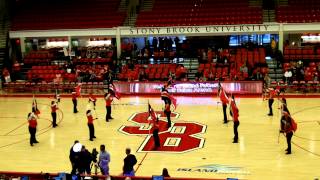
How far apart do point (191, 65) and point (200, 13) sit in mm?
4539

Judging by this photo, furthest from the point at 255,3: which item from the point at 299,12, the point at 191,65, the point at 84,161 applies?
the point at 84,161

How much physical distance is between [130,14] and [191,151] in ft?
71.0

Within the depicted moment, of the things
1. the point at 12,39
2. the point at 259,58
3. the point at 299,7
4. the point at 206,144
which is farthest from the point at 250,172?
the point at 12,39

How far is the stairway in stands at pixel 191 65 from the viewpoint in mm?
31798

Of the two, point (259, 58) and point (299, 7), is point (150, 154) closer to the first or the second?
point (259, 58)

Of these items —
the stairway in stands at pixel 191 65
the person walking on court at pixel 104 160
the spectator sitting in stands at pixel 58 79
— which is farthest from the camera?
the stairway in stands at pixel 191 65

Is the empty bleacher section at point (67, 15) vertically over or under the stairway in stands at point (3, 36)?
over

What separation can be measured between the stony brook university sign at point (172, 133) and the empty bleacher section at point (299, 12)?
1364 centimetres

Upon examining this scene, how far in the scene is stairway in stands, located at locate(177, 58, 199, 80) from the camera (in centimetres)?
3180

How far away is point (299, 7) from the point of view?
114ft

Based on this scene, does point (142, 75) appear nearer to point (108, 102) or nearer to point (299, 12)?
point (108, 102)

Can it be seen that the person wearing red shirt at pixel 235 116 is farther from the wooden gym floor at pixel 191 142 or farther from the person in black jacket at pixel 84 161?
the person in black jacket at pixel 84 161

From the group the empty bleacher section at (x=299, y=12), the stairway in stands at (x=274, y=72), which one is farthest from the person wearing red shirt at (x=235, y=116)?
the empty bleacher section at (x=299, y=12)

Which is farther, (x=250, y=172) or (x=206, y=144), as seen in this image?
(x=206, y=144)
